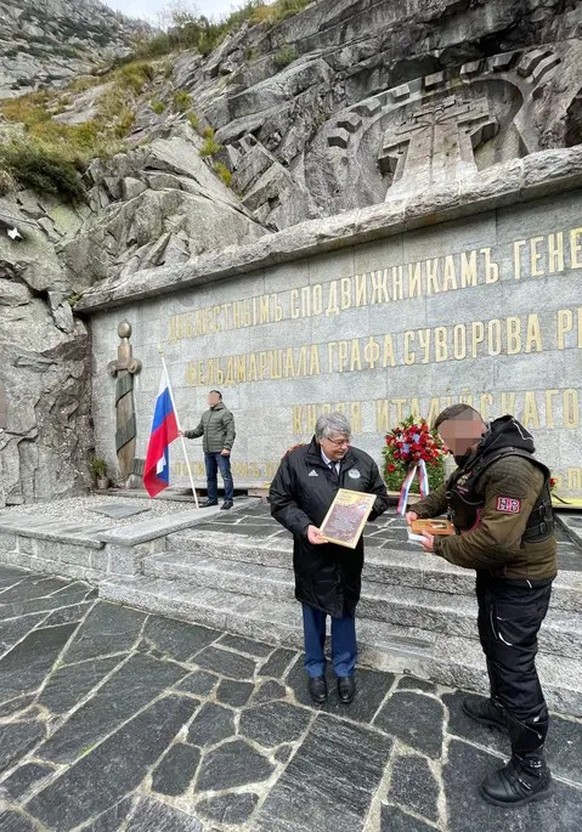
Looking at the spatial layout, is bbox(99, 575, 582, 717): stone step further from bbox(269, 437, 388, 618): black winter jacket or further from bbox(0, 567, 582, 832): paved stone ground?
bbox(269, 437, 388, 618): black winter jacket

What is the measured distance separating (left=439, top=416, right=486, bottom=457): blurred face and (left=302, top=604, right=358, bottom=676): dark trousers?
139 centimetres

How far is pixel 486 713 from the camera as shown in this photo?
91.3 inches

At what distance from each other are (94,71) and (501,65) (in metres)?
18.9

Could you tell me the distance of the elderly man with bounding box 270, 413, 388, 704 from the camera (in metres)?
2.48

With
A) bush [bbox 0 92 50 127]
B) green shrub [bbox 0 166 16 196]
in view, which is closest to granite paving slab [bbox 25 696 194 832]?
green shrub [bbox 0 166 16 196]

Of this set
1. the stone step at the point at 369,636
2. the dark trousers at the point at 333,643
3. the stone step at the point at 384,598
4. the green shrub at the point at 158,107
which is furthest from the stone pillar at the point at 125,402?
the green shrub at the point at 158,107

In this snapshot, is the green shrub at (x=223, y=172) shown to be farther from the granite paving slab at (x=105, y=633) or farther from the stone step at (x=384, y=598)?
the granite paving slab at (x=105, y=633)

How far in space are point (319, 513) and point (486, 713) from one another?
1476mm

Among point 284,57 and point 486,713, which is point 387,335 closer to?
point 486,713

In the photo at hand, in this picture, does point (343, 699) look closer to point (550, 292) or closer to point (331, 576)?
point (331, 576)

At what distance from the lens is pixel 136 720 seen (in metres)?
2.50

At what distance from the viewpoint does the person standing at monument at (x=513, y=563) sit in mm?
1747

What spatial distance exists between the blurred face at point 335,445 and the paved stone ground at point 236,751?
62.6 inches

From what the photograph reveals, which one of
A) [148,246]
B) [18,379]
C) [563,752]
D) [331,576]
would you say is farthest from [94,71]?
[563,752]
